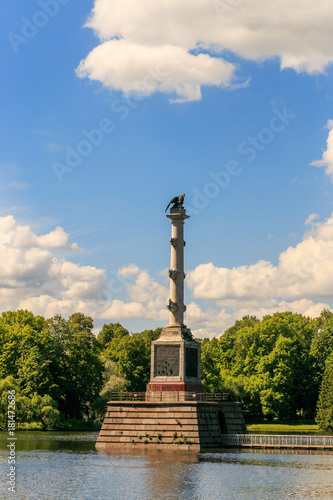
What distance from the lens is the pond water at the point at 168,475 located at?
33062 mm

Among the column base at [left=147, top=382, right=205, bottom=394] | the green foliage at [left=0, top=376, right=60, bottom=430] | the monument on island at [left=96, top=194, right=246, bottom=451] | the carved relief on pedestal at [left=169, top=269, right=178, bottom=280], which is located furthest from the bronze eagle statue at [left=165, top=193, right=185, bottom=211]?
the green foliage at [left=0, top=376, right=60, bottom=430]

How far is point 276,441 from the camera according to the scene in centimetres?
5816

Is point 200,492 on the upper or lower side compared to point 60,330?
lower

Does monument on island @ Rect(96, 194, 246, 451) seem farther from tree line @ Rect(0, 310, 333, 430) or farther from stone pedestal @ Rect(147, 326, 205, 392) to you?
tree line @ Rect(0, 310, 333, 430)

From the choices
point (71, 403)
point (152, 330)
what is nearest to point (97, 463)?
point (71, 403)

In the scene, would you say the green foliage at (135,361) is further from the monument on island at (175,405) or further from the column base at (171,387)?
the column base at (171,387)

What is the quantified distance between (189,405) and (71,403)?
3933 cm

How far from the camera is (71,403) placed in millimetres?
91000

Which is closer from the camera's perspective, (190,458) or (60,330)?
(190,458)

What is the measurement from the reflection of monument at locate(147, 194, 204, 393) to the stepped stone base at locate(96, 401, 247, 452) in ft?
10.1

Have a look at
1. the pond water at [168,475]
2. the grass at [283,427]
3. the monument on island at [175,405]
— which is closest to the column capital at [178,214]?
the monument on island at [175,405]

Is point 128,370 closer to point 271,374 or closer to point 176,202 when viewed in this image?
point 271,374

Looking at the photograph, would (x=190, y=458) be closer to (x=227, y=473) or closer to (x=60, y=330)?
(x=227, y=473)

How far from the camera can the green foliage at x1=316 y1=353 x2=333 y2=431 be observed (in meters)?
88.5
